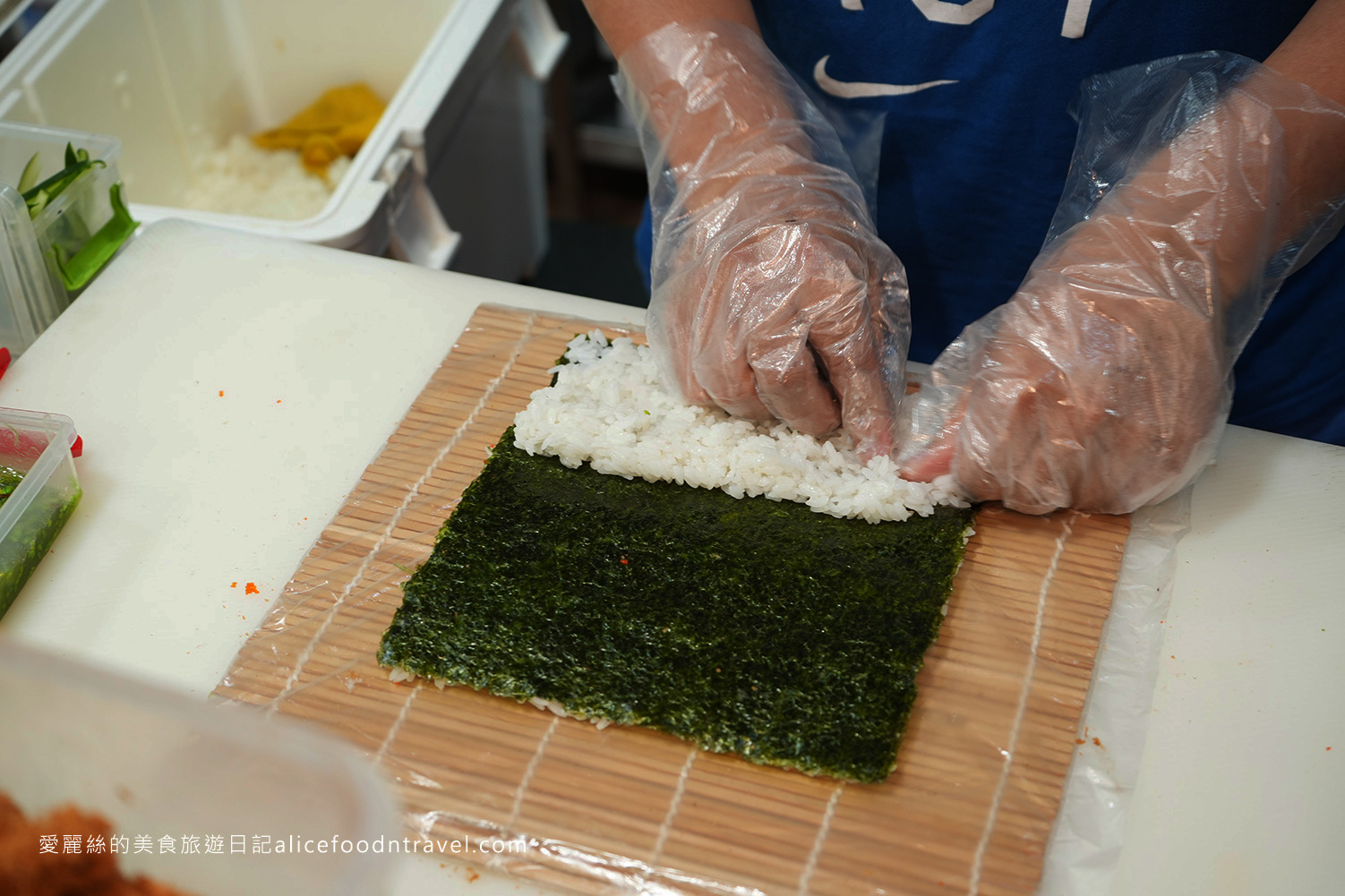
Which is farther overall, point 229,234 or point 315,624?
point 229,234

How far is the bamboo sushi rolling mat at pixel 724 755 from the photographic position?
2.97 ft

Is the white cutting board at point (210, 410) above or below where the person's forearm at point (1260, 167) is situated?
below

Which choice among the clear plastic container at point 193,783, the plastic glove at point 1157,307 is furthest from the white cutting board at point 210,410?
the plastic glove at point 1157,307

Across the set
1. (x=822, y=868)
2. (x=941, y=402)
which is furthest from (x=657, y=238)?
(x=822, y=868)

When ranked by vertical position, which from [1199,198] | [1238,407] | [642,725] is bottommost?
[1238,407]

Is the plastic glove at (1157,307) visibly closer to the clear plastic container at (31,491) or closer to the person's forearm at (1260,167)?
the person's forearm at (1260,167)

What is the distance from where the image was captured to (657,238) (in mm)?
1339

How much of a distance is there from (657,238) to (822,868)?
2.59 ft

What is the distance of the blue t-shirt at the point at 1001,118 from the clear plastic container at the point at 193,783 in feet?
3.62

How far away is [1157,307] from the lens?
3.59 feet

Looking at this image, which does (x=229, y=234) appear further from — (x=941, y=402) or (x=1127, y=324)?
(x=1127, y=324)

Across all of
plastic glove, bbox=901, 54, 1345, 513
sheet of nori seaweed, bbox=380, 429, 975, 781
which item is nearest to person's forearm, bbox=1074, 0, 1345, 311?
plastic glove, bbox=901, 54, 1345, 513

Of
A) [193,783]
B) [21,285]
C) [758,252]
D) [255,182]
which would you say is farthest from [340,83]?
[193,783]

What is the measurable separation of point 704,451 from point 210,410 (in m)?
0.64
